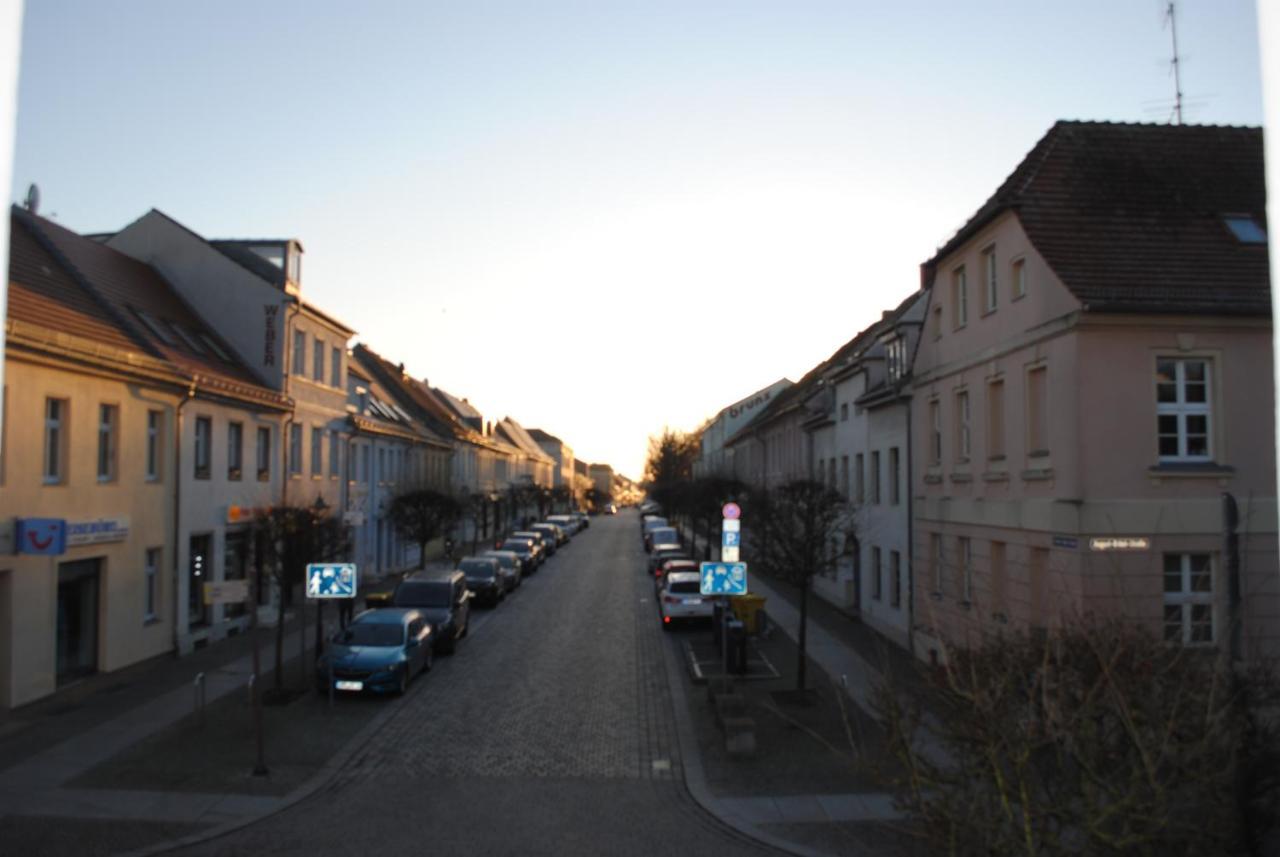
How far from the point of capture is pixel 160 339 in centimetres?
2484

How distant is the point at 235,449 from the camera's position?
2719 centimetres

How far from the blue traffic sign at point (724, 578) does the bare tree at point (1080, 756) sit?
10.5 m

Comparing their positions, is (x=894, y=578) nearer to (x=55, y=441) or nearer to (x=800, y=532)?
(x=800, y=532)

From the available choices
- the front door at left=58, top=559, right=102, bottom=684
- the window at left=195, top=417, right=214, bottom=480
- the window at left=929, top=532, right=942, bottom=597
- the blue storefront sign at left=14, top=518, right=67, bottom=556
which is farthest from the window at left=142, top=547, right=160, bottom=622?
the window at left=929, top=532, right=942, bottom=597

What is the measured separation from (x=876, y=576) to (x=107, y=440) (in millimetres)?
18550

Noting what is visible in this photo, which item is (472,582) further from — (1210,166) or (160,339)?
(1210,166)

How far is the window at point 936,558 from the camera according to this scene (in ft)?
74.4

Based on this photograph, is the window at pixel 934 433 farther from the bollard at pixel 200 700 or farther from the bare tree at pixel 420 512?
the bare tree at pixel 420 512

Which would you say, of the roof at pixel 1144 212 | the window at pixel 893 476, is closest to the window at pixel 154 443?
the roof at pixel 1144 212

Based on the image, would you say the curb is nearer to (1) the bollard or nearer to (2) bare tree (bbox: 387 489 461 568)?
(1) the bollard

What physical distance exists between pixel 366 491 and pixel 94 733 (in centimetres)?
2526

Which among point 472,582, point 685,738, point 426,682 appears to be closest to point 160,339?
point 426,682

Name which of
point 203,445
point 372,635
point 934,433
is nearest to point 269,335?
point 203,445

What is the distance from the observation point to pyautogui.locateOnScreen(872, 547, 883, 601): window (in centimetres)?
2848
